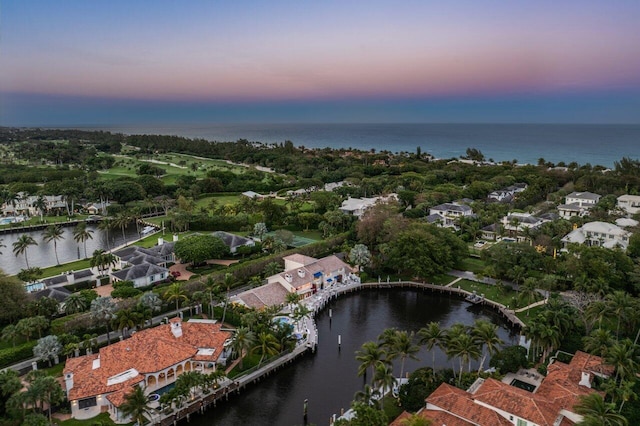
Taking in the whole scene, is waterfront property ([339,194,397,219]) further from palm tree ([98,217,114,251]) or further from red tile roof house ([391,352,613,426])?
red tile roof house ([391,352,613,426])

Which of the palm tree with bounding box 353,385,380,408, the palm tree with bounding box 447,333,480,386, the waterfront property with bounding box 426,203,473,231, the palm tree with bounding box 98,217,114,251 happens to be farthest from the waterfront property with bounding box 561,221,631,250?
the palm tree with bounding box 98,217,114,251

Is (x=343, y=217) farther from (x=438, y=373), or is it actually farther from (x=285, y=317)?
(x=438, y=373)

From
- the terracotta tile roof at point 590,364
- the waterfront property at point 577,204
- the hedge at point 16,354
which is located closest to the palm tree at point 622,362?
the terracotta tile roof at point 590,364

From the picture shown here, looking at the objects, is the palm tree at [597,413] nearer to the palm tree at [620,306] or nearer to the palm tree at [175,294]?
the palm tree at [620,306]

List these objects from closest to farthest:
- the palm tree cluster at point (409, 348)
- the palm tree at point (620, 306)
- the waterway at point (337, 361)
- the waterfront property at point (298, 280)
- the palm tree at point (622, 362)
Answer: the palm tree at point (622, 362)
the palm tree cluster at point (409, 348)
the waterway at point (337, 361)
the palm tree at point (620, 306)
the waterfront property at point (298, 280)

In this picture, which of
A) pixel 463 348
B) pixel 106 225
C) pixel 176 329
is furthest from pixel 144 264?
pixel 463 348

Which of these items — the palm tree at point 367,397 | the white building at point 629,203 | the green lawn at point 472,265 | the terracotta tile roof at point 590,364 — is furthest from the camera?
the white building at point 629,203
